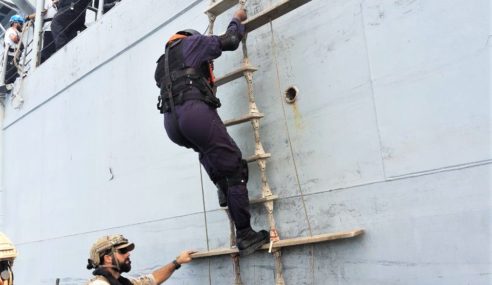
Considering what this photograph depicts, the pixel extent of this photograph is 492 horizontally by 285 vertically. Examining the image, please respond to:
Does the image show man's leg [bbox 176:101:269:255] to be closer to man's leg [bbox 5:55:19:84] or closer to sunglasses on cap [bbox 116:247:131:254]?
sunglasses on cap [bbox 116:247:131:254]

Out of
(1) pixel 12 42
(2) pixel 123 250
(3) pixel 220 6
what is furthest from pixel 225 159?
(1) pixel 12 42

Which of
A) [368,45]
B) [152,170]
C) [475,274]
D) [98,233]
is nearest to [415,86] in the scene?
[368,45]

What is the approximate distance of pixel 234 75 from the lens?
10.5 feet

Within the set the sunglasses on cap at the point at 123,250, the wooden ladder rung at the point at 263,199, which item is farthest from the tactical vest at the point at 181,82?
the sunglasses on cap at the point at 123,250

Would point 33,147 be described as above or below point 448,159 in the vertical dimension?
above

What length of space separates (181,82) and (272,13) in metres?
0.72

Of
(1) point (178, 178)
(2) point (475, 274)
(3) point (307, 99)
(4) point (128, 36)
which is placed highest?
(4) point (128, 36)

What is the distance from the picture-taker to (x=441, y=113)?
2.35 metres

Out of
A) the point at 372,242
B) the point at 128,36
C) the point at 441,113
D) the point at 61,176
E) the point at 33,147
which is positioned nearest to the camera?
the point at 441,113

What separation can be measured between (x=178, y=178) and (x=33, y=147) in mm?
3342

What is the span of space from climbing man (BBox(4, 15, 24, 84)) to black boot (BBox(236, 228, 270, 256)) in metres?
6.46

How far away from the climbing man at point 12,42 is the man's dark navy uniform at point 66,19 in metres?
1.61

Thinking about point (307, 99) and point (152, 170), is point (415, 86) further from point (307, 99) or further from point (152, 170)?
point (152, 170)

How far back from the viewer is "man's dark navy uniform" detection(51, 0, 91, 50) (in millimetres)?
6559
